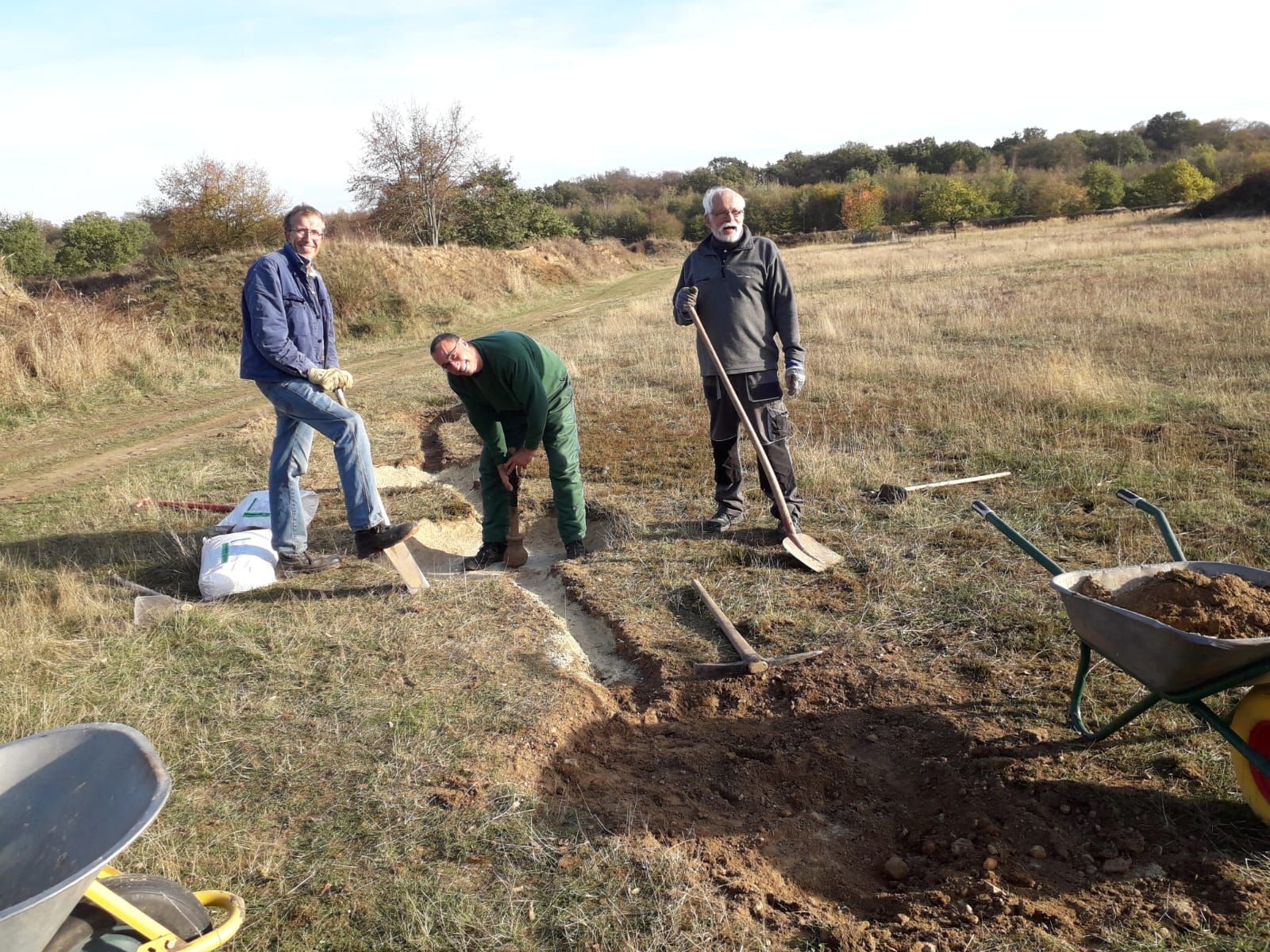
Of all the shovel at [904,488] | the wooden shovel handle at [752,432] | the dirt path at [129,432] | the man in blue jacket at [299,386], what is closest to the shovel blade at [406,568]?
the man in blue jacket at [299,386]

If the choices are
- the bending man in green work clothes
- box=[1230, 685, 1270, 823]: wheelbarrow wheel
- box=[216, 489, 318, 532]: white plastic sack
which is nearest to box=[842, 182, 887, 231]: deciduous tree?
the bending man in green work clothes

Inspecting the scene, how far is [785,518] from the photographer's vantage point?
5023mm

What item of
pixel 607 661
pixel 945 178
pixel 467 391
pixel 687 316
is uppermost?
pixel 945 178

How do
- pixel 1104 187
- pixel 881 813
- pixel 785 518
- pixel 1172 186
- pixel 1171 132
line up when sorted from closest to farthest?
pixel 881 813 → pixel 785 518 → pixel 1172 186 → pixel 1104 187 → pixel 1171 132

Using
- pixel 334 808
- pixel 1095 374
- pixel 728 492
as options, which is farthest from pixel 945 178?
pixel 334 808

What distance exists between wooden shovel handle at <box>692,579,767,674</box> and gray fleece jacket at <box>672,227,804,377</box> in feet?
4.74

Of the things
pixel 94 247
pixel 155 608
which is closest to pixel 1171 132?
pixel 94 247

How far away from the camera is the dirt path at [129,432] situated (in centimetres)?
795

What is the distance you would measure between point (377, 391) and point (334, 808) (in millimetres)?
8544

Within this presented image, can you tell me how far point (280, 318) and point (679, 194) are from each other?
217ft

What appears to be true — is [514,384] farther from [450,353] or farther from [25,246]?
[25,246]

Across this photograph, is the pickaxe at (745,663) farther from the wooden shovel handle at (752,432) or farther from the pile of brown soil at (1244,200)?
the pile of brown soil at (1244,200)

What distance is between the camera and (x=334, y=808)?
3020 mm

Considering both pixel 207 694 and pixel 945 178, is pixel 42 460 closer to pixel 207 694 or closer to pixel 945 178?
pixel 207 694
